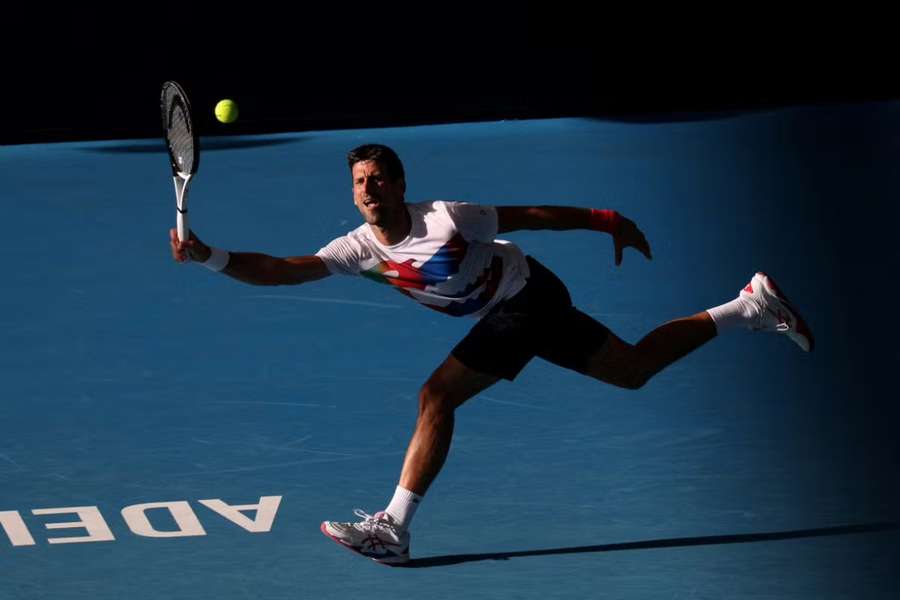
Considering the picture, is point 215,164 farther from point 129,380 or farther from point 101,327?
point 129,380

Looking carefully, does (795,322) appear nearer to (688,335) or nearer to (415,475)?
(688,335)

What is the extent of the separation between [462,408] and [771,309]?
5.00ft

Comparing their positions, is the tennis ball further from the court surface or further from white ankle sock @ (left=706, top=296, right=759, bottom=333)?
white ankle sock @ (left=706, top=296, right=759, bottom=333)

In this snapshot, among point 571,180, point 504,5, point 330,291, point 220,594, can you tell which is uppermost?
point 504,5

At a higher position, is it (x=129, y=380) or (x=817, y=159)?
(x=817, y=159)

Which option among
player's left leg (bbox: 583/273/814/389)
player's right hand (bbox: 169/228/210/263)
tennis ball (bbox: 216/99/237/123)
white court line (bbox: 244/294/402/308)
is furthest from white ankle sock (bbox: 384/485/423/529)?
tennis ball (bbox: 216/99/237/123)

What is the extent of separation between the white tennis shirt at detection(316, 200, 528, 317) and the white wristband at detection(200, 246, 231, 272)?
44cm

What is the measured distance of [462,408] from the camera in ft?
30.8

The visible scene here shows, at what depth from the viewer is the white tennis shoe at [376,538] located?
7.41 metres

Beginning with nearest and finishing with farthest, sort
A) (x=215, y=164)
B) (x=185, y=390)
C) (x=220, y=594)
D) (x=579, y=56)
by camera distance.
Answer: (x=220, y=594)
(x=185, y=390)
(x=215, y=164)
(x=579, y=56)

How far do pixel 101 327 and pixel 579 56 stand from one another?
6.32 m

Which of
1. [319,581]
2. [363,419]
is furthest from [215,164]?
[319,581]

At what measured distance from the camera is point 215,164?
1495cm

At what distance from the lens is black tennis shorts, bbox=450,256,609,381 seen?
7.69 metres
